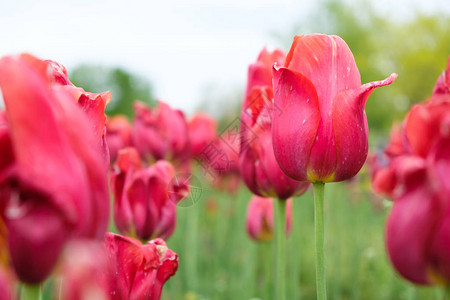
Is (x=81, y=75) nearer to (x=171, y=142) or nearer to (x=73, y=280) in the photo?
(x=171, y=142)

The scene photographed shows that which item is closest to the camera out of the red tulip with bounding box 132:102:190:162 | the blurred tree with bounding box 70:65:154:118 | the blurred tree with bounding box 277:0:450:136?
the red tulip with bounding box 132:102:190:162

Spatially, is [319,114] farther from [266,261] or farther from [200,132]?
[200,132]

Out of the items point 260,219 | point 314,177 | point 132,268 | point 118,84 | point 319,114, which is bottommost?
point 118,84

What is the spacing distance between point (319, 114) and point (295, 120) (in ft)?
0.15

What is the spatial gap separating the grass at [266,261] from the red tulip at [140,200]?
66cm

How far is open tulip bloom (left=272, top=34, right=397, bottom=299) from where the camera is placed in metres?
0.91

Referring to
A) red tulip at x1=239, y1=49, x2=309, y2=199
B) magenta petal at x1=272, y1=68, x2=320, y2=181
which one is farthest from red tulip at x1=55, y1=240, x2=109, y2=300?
red tulip at x1=239, y1=49, x2=309, y2=199

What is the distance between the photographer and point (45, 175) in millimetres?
466

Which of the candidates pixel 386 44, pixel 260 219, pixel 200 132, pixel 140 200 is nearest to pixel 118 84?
pixel 386 44

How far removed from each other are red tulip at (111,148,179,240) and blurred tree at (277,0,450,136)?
82.5 feet

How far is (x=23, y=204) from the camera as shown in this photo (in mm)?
491

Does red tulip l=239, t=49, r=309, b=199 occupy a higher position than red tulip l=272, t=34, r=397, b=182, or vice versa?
red tulip l=272, t=34, r=397, b=182

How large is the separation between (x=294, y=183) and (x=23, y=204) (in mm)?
882

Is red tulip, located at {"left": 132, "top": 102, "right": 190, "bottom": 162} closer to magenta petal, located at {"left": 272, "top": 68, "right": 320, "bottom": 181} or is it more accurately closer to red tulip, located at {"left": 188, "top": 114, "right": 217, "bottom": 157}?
red tulip, located at {"left": 188, "top": 114, "right": 217, "bottom": 157}
